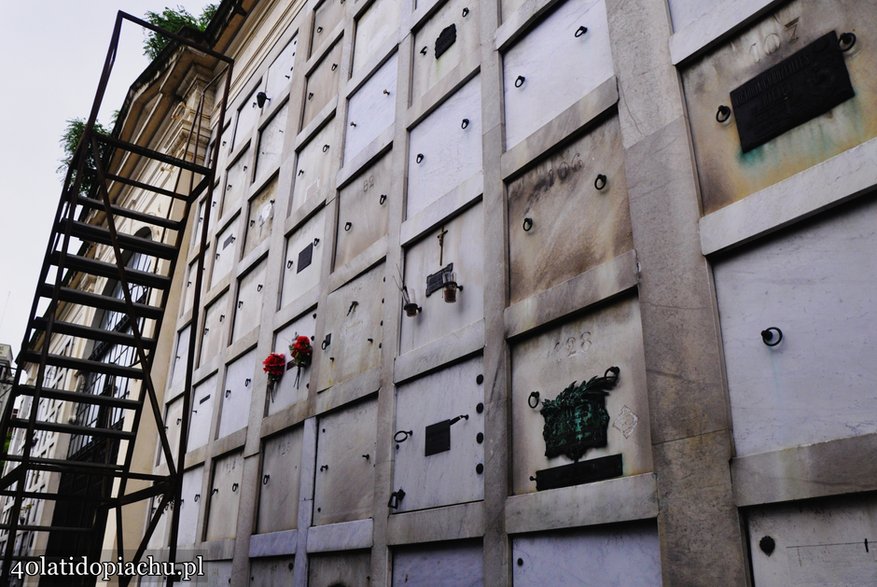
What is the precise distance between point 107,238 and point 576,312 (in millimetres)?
5644

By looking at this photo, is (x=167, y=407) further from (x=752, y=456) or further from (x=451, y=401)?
(x=752, y=456)

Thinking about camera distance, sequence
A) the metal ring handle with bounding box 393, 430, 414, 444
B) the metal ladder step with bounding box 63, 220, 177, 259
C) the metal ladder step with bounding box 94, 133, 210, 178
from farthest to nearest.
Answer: the metal ladder step with bounding box 94, 133, 210, 178
the metal ladder step with bounding box 63, 220, 177, 259
the metal ring handle with bounding box 393, 430, 414, 444

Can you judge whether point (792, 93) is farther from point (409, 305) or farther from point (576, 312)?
point (409, 305)

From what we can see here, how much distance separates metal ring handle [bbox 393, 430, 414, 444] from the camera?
709cm

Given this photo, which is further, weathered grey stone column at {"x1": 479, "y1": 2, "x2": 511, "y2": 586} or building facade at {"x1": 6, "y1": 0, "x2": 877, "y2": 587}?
weathered grey stone column at {"x1": 479, "y1": 2, "x2": 511, "y2": 586}

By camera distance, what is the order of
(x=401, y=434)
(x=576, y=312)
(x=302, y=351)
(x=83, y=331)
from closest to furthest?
1. (x=576, y=312)
2. (x=401, y=434)
3. (x=83, y=331)
4. (x=302, y=351)

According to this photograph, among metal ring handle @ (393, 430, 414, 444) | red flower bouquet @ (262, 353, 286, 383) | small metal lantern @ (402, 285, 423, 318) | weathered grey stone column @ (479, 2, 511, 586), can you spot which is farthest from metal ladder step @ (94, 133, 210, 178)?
metal ring handle @ (393, 430, 414, 444)

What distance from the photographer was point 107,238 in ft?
27.5

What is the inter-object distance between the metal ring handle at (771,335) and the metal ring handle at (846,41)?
1.63m

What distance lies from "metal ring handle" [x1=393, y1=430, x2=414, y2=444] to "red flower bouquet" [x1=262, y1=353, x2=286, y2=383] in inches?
120

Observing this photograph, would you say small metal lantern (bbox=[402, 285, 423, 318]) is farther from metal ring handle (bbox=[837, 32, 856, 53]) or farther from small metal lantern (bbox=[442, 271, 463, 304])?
metal ring handle (bbox=[837, 32, 856, 53])

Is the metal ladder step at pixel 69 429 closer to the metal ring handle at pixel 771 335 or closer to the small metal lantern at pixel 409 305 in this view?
the small metal lantern at pixel 409 305

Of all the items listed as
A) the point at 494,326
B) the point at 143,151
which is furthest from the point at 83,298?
the point at 494,326

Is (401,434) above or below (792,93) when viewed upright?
below
